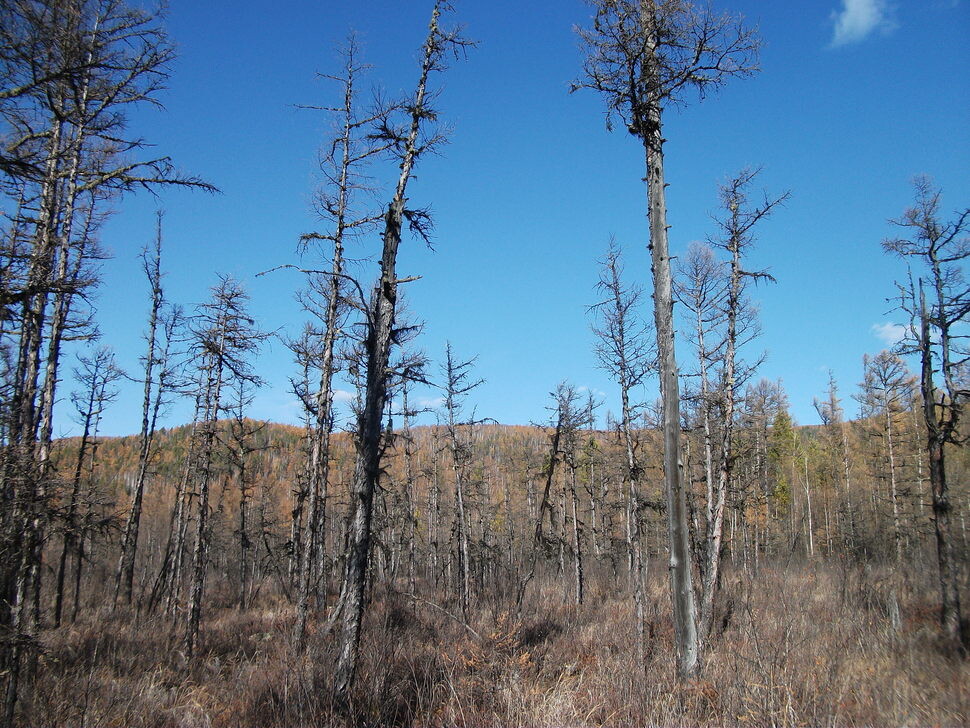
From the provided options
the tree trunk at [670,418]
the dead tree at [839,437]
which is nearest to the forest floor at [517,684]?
the tree trunk at [670,418]

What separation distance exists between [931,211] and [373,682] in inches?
631

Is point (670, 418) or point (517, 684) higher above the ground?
point (670, 418)

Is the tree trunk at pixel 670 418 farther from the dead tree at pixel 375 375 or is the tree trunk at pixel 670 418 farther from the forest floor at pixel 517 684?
the dead tree at pixel 375 375

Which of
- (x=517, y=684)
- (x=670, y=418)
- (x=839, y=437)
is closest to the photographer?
(x=517, y=684)

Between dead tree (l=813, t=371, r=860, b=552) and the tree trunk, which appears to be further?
dead tree (l=813, t=371, r=860, b=552)

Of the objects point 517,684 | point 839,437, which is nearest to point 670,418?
point 517,684

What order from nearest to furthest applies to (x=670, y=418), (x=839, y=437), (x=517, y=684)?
(x=517, y=684), (x=670, y=418), (x=839, y=437)

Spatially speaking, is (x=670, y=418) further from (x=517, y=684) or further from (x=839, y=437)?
(x=839, y=437)

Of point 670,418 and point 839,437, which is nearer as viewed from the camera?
point 670,418

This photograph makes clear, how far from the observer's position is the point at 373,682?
554 centimetres

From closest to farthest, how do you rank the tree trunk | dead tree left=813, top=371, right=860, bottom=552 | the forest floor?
the forest floor, the tree trunk, dead tree left=813, top=371, right=860, bottom=552

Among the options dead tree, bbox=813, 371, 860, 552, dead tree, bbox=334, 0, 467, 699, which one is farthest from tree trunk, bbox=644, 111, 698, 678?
dead tree, bbox=813, 371, 860, 552

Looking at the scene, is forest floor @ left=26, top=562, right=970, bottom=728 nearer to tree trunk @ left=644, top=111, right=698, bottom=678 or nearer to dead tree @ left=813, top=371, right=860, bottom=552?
tree trunk @ left=644, top=111, right=698, bottom=678

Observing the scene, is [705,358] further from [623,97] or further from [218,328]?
[218,328]
